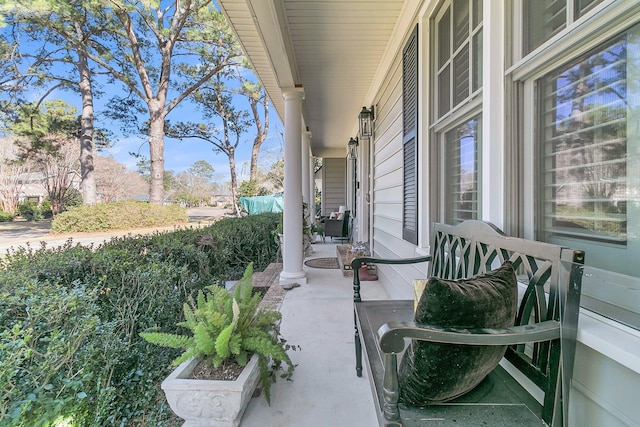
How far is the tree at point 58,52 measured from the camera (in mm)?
10219

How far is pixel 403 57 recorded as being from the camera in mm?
2836

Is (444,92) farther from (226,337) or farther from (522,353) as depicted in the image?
(226,337)

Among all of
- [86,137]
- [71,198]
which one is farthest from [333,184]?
[71,198]

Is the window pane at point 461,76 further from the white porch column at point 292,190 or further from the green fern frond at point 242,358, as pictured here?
the white porch column at point 292,190

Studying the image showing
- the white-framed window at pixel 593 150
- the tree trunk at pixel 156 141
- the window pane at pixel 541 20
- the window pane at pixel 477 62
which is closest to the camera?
the white-framed window at pixel 593 150

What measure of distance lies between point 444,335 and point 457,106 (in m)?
1.54

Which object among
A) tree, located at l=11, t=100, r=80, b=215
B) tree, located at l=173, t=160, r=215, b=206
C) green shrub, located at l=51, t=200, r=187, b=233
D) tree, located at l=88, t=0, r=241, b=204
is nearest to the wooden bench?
tree, located at l=88, t=0, r=241, b=204

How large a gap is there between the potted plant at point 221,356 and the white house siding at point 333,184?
915 centimetres

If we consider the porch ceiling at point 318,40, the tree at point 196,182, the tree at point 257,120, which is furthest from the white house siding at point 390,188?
the tree at point 196,182

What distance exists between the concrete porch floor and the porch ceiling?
2.49m

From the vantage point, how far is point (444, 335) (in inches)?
29.9

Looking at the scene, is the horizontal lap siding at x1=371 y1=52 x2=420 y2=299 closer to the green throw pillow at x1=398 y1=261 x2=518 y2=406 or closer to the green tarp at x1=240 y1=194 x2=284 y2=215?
the green throw pillow at x1=398 y1=261 x2=518 y2=406

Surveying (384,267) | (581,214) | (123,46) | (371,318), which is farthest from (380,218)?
(123,46)

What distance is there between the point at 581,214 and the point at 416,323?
71 centimetres
